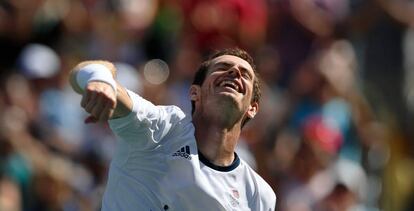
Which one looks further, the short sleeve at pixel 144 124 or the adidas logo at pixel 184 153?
the adidas logo at pixel 184 153

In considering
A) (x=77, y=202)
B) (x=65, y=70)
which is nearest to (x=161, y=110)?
(x=77, y=202)

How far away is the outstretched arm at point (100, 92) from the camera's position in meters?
5.76

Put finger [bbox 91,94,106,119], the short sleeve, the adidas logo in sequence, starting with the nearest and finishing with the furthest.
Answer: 1. finger [bbox 91,94,106,119]
2. the short sleeve
3. the adidas logo

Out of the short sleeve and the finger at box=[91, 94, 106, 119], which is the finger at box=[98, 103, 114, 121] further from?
the short sleeve

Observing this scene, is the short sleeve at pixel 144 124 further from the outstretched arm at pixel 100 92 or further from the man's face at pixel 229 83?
the man's face at pixel 229 83

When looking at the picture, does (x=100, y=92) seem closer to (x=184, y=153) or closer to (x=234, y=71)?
(x=184, y=153)

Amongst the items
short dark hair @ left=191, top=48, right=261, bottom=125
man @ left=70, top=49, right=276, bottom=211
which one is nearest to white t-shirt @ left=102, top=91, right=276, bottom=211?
man @ left=70, top=49, right=276, bottom=211

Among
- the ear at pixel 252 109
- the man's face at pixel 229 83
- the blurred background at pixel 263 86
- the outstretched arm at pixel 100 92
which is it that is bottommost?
the blurred background at pixel 263 86

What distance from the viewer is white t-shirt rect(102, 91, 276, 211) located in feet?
21.9

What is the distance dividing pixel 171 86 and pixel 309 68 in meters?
1.31

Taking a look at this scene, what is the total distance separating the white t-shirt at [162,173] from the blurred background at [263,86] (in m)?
3.76

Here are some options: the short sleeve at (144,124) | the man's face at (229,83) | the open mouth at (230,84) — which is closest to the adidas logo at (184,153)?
the short sleeve at (144,124)

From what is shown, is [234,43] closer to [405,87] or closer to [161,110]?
[405,87]

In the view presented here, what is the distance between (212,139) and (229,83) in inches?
13.0
